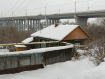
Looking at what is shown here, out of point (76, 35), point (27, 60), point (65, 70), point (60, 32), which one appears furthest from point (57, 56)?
point (76, 35)

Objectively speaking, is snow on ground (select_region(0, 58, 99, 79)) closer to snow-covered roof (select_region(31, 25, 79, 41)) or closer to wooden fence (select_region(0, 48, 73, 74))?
wooden fence (select_region(0, 48, 73, 74))

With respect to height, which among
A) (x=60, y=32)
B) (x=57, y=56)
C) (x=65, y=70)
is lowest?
(x=65, y=70)

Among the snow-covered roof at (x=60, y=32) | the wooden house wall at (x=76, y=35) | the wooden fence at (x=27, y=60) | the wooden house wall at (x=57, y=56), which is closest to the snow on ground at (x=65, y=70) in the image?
the wooden fence at (x=27, y=60)

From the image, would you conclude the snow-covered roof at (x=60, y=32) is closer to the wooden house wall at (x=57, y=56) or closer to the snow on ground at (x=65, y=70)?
the wooden house wall at (x=57, y=56)

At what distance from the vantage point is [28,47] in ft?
64.2

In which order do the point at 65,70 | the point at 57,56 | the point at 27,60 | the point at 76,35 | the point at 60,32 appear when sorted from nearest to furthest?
the point at 27,60
the point at 65,70
the point at 57,56
the point at 60,32
the point at 76,35

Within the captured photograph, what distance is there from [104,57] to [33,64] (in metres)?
4.78

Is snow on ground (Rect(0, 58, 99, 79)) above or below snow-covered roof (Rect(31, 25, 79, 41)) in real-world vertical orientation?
below

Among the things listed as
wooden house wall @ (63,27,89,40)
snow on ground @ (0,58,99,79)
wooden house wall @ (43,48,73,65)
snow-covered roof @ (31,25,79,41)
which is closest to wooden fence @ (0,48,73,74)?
wooden house wall @ (43,48,73,65)

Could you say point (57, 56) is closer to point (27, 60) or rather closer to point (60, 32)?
point (27, 60)

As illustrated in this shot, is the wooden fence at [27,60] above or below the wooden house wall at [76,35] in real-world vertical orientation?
below

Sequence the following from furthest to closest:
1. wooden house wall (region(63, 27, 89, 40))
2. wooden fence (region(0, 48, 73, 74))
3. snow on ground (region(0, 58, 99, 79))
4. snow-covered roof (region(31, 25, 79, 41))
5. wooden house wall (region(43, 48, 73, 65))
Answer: wooden house wall (region(63, 27, 89, 40)) → snow-covered roof (region(31, 25, 79, 41)) → wooden house wall (region(43, 48, 73, 65)) → wooden fence (region(0, 48, 73, 74)) → snow on ground (region(0, 58, 99, 79))

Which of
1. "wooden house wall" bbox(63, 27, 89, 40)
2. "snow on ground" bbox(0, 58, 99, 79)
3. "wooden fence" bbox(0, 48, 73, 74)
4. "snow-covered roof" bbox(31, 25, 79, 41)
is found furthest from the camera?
"wooden house wall" bbox(63, 27, 89, 40)

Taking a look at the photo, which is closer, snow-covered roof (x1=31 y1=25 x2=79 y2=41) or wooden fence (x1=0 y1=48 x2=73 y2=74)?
wooden fence (x1=0 y1=48 x2=73 y2=74)
